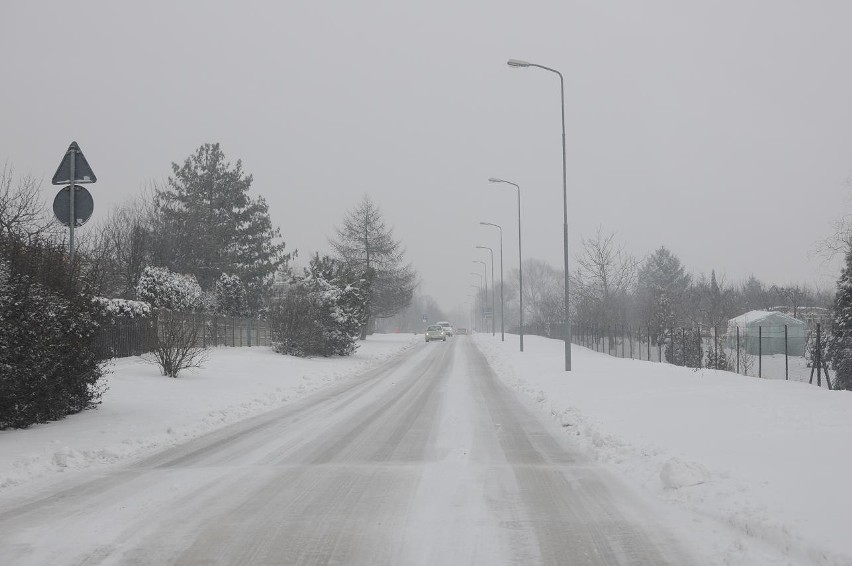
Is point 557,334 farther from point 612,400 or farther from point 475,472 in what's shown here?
point 475,472

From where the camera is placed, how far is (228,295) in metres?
45.3

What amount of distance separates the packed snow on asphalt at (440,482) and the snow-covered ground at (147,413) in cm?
6

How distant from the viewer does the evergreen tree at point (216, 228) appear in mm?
47219

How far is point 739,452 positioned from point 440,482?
145 inches

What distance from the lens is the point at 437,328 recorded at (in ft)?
224

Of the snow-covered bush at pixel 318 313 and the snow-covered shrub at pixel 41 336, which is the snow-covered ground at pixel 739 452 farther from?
the snow-covered bush at pixel 318 313

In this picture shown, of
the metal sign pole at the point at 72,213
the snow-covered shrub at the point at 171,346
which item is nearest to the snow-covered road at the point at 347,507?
the metal sign pole at the point at 72,213

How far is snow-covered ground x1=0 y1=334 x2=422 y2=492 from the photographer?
27.9ft

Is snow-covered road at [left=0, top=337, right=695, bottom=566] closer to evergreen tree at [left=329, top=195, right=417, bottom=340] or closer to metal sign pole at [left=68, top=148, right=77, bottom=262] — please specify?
metal sign pole at [left=68, top=148, right=77, bottom=262]

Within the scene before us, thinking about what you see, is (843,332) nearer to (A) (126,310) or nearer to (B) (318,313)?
(B) (318,313)

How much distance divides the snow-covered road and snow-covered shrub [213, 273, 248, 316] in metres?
35.6

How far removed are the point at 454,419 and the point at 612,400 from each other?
379cm

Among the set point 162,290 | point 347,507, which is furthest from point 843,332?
point 162,290

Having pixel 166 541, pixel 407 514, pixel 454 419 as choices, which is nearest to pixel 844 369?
pixel 454 419
